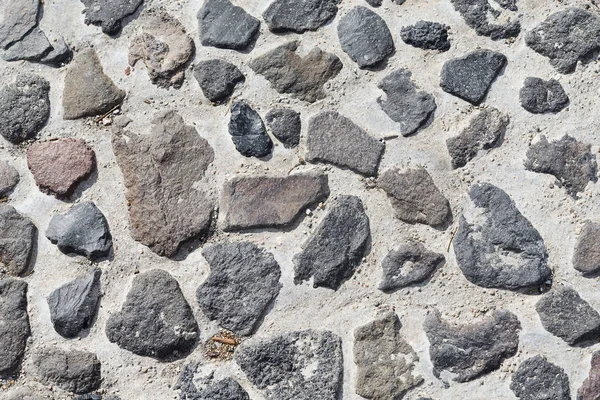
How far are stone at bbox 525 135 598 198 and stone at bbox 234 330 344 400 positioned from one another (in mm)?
647

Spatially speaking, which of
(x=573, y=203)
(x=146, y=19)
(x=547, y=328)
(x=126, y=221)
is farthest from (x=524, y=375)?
(x=146, y=19)

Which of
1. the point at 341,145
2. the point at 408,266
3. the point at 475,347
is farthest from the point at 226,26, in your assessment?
the point at 475,347

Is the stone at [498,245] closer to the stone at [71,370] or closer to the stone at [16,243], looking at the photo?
the stone at [71,370]

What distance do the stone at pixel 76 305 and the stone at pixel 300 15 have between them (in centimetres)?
78

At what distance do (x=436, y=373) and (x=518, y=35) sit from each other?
86 cm

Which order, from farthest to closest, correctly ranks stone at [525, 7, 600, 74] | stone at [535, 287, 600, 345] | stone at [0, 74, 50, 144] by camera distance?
stone at [0, 74, 50, 144]
stone at [525, 7, 600, 74]
stone at [535, 287, 600, 345]

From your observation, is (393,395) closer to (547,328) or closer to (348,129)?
(547,328)

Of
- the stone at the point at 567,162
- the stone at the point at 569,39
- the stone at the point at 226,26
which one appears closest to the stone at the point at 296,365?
the stone at the point at 567,162

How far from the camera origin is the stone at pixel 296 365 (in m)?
1.79

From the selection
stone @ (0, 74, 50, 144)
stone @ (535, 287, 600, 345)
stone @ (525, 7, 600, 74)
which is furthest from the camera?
stone @ (0, 74, 50, 144)

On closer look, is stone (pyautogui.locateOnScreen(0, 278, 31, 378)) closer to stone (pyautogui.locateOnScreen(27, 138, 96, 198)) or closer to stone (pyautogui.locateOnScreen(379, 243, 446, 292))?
stone (pyautogui.locateOnScreen(27, 138, 96, 198))

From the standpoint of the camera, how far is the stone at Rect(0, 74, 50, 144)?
195cm

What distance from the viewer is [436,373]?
1775mm

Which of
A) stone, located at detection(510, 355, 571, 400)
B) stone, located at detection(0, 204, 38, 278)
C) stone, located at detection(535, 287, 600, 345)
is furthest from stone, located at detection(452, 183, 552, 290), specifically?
stone, located at detection(0, 204, 38, 278)
